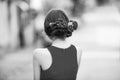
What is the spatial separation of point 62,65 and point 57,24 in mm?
284

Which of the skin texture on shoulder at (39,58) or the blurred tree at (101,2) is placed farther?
the blurred tree at (101,2)

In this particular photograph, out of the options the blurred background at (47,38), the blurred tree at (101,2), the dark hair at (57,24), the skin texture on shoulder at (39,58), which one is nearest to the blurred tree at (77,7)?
the blurred background at (47,38)

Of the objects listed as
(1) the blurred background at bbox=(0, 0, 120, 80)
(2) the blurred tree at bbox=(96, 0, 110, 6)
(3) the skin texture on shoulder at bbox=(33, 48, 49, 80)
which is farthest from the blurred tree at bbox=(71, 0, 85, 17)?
(3) the skin texture on shoulder at bbox=(33, 48, 49, 80)

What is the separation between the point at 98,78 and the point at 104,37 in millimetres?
8827

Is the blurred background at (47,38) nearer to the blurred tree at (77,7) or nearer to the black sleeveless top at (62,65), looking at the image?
the blurred tree at (77,7)

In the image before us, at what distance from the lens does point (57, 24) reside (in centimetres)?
298

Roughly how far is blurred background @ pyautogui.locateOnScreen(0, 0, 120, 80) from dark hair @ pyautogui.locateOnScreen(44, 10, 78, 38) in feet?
17.8

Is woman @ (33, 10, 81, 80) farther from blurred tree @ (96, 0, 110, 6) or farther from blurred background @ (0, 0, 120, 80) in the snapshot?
blurred tree @ (96, 0, 110, 6)

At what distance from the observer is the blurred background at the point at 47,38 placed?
32.1ft

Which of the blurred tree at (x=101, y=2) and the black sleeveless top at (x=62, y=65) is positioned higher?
the black sleeveless top at (x=62, y=65)

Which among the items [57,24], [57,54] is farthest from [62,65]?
[57,24]

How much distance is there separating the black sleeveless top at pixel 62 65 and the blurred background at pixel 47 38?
17.8ft

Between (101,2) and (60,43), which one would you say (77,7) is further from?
(60,43)

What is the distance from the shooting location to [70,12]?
1888 centimetres
